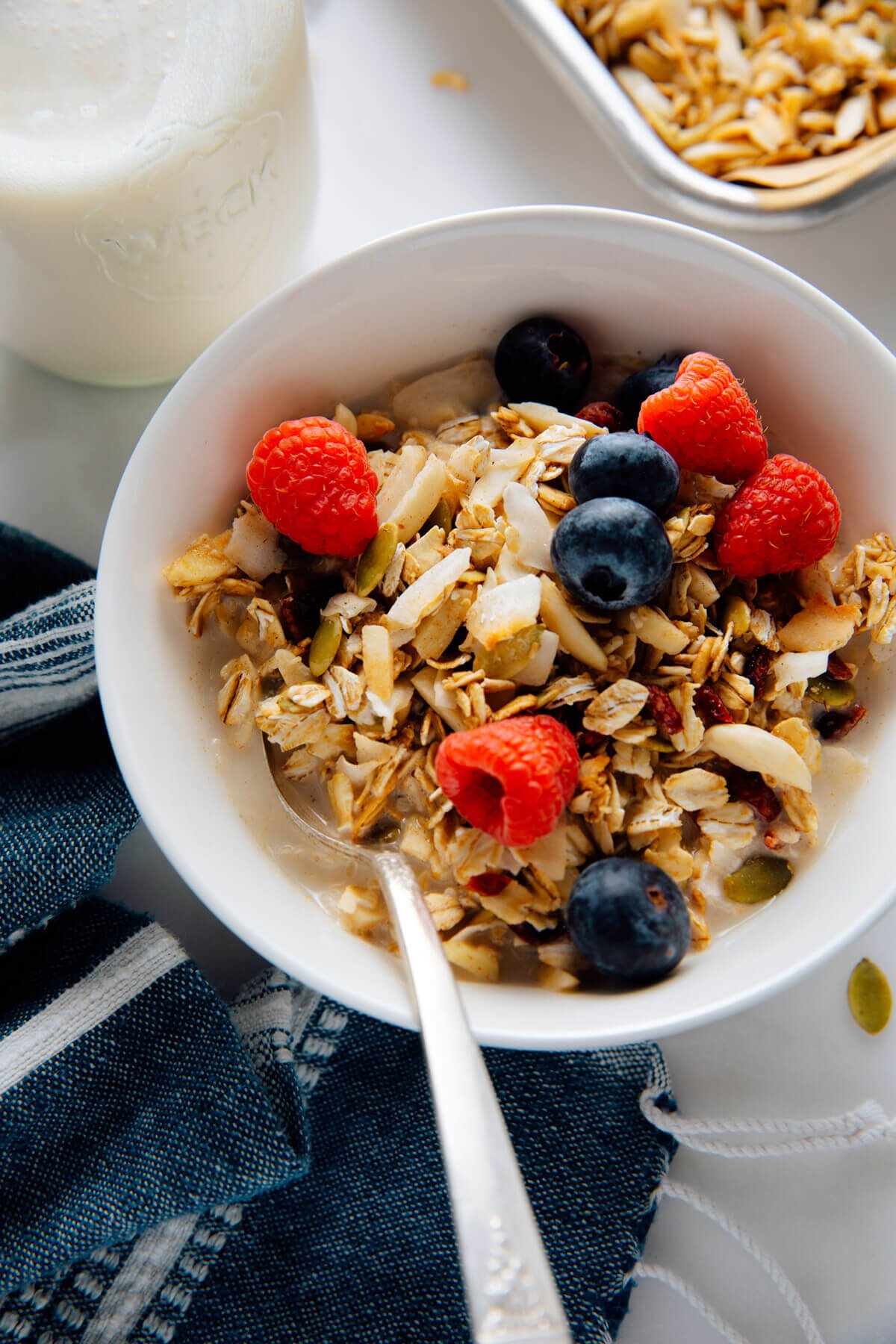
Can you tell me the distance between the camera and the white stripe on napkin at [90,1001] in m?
0.89

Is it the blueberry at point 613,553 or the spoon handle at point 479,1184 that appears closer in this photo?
the spoon handle at point 479,1184

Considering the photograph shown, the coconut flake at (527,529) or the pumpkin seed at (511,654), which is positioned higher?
the coconut flake at (527,529)

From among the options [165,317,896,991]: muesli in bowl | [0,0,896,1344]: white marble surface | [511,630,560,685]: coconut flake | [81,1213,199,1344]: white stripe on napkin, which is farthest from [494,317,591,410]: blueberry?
[81,1213,199,1344]: white stripe on napkin

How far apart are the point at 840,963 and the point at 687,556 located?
0.47 meters

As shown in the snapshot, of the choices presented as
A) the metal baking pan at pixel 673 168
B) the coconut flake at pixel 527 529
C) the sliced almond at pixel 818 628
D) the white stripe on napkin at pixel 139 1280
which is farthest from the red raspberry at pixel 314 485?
the white stripe on napkin at pixel 139 1280

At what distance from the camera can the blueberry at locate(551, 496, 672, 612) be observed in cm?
73

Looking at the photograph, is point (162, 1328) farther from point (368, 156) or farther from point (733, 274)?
point (368, 156)

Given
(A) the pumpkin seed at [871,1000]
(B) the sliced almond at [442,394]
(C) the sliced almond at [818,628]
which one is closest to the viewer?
(C) the sliced almond at [818,628]

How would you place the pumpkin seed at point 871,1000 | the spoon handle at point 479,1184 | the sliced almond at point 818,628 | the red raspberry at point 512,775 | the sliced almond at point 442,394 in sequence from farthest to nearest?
the pumpkin seed at point 871,1000 → the sliced almond at point 442,394 → the sliced almond at point 818,628 → the red raspberry at point 512,775 → the spoon handle at point 479,1184

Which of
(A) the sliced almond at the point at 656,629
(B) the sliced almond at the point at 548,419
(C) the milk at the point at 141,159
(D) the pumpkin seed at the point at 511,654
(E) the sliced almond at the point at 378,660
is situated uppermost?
(C) the milk at the point at 141,159

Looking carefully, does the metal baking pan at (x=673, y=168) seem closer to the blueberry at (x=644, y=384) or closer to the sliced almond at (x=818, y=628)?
the blueberry at (x=644, y=384)

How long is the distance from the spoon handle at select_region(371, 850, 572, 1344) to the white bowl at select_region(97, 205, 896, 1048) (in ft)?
0.09

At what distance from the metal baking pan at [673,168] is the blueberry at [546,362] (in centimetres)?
24

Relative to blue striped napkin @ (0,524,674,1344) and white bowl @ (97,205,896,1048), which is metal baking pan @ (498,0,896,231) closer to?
white bowl @ (97,205,896,1048)
